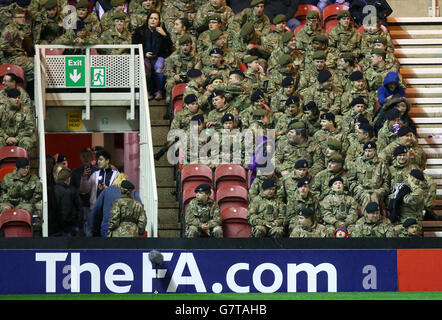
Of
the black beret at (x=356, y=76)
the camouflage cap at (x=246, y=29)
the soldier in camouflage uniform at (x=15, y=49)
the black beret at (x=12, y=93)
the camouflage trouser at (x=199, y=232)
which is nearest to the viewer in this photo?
the camouflage trouser at (x=199, y=232)

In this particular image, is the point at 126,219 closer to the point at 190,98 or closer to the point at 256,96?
the point at 190,98

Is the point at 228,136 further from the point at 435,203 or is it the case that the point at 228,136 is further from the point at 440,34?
the point at 440,34

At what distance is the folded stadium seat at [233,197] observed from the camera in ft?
58.1

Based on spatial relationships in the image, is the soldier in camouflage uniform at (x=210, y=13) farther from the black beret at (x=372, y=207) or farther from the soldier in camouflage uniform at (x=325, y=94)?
the black beret at (x=372, y=207)

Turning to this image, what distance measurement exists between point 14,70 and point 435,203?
6451 mm

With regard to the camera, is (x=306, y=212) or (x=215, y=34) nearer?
(x=306, y=212)

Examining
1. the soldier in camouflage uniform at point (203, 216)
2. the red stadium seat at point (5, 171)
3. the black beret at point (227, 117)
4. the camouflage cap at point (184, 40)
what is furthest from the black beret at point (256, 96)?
the red stadium seat at point (5, 171)

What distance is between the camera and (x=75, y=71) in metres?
19.9

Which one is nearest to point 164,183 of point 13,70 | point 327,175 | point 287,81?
point 287,81

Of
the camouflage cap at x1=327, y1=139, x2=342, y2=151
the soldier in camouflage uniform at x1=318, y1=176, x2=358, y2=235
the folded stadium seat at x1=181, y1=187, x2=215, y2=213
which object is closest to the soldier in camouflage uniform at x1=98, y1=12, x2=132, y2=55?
the folded stadium seat at x1=181, y1=187, x2=215, y2=213

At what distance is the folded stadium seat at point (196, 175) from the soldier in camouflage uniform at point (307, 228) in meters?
1.62

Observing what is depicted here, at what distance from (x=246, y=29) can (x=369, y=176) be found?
13.2ft

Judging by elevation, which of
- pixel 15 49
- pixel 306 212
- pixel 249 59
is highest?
pixel 15 49

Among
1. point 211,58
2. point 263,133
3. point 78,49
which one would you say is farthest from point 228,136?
point 78,49
